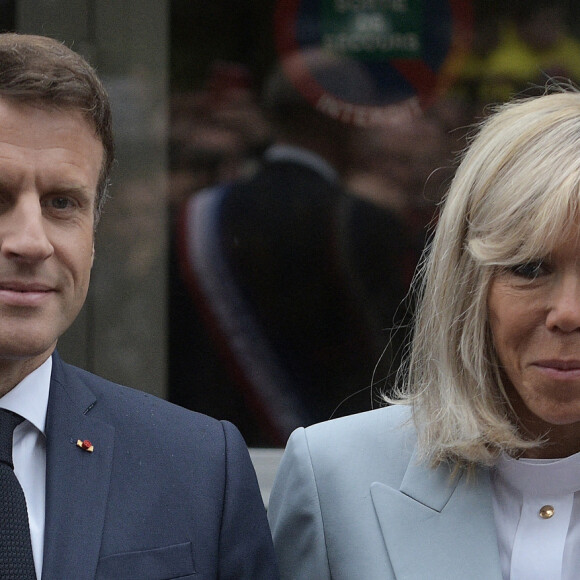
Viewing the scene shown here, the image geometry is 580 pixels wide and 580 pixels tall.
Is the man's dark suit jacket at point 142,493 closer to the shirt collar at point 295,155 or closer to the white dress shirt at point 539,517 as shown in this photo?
the white dress shirt at point 539,517

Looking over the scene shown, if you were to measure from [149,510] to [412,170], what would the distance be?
2.52 meters

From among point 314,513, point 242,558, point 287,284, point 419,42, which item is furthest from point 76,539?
point 419,42

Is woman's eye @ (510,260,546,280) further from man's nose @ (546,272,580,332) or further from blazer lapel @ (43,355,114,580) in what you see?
blazer lapel @ (43,355,114,580)

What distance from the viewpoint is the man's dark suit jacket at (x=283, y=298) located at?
4465mm

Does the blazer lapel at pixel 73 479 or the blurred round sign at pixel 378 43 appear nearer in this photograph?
the blazer lapel at pixel 73 479

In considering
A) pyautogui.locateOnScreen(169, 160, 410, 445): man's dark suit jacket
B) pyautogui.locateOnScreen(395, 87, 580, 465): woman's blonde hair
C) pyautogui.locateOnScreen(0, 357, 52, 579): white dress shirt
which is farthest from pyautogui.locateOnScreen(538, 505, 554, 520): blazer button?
pyautogui.locateOnScreen(169, 160, 410, 445): man's dark suit jacket

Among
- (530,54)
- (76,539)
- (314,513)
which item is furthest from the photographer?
(530,54)

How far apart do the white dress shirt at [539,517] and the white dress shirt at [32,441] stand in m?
0.90

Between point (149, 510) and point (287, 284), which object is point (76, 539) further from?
point (287, 284)

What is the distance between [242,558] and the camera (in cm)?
226

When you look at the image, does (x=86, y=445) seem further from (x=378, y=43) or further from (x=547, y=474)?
(x=378, y=43)

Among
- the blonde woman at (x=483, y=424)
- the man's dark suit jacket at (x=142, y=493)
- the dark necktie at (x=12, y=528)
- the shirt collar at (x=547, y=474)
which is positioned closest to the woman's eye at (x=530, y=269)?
the blonde woman at (x=483, y=424)

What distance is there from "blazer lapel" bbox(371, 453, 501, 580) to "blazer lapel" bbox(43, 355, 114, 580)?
1.89 ft

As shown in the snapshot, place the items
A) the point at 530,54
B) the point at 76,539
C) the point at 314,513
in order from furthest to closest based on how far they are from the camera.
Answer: the point at 530,54
the point at 314,513
the point at 76,539
